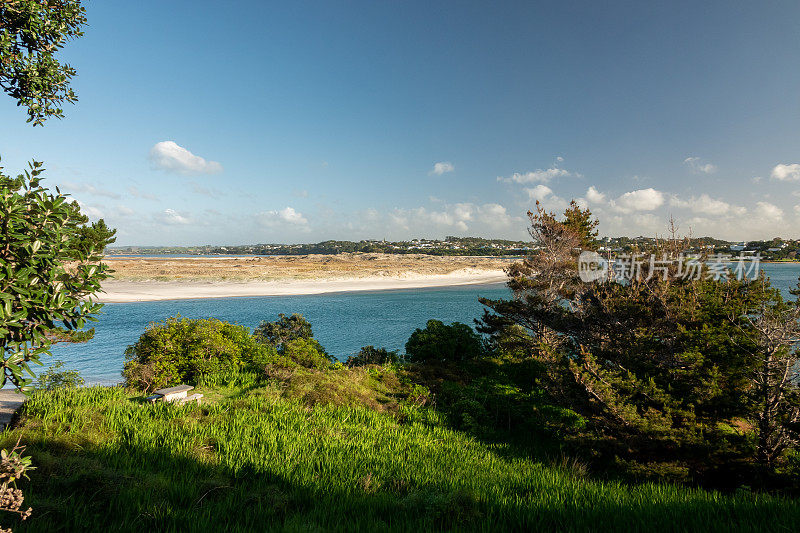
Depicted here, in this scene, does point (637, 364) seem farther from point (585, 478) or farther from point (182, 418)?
point (182, 418)

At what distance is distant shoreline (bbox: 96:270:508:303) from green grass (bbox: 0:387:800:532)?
46981 mm

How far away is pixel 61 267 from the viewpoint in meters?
2.93

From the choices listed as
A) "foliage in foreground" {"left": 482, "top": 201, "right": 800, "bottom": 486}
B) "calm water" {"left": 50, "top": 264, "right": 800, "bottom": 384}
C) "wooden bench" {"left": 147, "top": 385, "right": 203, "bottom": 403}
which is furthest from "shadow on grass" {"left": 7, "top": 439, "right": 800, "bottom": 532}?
"calm water" {"left": 50, "top": 264, "right": 800, "bottom": 384}

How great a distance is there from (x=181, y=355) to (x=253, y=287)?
59.3m

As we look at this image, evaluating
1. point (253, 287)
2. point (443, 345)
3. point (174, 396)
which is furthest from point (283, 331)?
point (253, 287)

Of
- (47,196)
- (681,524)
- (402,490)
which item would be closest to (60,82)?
(47,196)

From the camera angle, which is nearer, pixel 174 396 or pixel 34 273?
pixel 34 273

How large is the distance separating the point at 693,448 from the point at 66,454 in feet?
35.9

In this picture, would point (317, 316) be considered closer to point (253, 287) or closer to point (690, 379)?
point (253, 287)

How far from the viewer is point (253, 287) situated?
2660 inches

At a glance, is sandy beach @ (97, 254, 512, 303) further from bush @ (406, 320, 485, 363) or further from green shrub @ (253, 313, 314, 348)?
bush @ (406, 320, 485, 363)

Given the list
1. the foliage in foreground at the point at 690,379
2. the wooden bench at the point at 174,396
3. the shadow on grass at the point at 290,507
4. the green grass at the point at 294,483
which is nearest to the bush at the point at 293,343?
the wooden bench at the point at 174,396

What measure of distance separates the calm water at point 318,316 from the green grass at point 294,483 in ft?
48.8

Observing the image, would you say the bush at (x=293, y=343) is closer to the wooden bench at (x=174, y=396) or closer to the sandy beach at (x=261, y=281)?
the wooden bench at (x=174, y=396)
